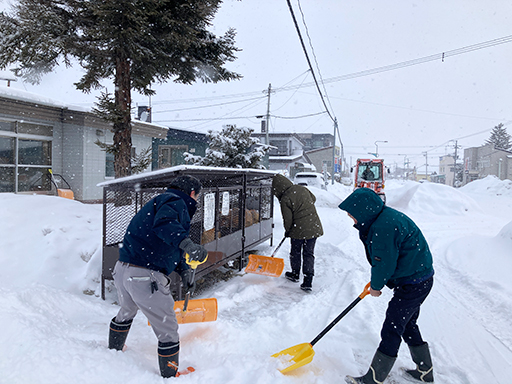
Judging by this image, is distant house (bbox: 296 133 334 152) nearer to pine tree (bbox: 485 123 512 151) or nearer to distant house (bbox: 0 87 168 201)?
pine tree (bbox: 485 123 512 151)

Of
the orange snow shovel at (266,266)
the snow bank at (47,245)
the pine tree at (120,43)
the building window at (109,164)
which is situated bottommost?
the orange snow shovel at (266,266)

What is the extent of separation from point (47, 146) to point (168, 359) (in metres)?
11.2

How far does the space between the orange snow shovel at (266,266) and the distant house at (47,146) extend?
7466 millimetres

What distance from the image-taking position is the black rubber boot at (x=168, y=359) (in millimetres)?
2555

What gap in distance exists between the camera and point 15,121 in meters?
9.88

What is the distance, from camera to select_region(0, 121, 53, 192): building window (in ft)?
32.2

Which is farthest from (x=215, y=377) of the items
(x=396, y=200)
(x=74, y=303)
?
(x=396, y=200)

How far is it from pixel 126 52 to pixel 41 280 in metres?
4.76

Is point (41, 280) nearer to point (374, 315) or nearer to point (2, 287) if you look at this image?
point (2, 287)

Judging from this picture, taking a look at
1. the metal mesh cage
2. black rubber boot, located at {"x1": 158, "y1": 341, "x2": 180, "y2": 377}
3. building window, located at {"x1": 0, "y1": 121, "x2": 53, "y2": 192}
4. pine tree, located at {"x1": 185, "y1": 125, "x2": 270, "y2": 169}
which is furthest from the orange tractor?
black rubber boot, located at {"x1": 158, "y1": 341, "x2": 180, "y2": 377}

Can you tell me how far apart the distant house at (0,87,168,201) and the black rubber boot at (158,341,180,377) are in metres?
9.49

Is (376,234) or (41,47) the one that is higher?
(41,47)

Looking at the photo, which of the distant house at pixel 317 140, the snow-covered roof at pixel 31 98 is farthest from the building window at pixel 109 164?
the distant house at pixel 317 140

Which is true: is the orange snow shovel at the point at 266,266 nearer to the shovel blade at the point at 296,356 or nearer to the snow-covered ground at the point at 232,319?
the snow-covered ground at the point at 232,319
